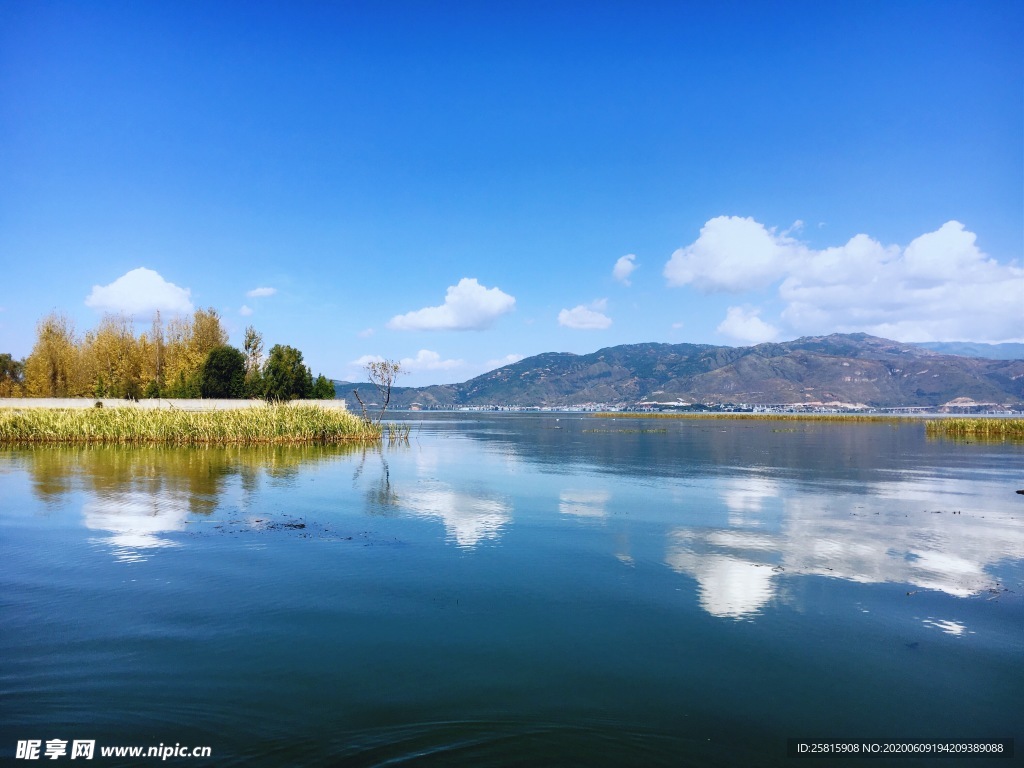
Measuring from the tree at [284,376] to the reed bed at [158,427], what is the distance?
15972 mm

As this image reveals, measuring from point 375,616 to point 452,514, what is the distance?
7924 millimetres

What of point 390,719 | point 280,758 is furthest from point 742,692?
point 280,758

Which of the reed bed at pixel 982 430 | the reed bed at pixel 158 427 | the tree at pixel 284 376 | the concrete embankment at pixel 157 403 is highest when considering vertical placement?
the tree at pixel 284 376

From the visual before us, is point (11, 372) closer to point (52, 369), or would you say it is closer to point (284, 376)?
point (52, 369)

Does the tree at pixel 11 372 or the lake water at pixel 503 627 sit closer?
the lake water at pixel 503 627

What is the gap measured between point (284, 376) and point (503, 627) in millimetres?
54601

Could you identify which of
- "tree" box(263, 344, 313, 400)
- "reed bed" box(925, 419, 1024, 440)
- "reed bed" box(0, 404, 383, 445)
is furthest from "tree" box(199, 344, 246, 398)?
"reed bed" box(925, 419, 1024, 440)

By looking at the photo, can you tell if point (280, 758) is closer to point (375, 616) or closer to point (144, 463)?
point (375, 616)

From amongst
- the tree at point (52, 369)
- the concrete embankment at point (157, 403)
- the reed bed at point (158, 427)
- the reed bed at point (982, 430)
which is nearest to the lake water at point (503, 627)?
the reed bed at point (158, 427)

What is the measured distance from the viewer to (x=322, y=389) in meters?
62.8

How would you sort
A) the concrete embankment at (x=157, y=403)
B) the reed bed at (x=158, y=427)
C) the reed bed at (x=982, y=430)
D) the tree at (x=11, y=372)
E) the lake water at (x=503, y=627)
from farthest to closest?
the tree at (x=11, y=372) → the reed bed at (x=982, y=430) → the concrete embankment at (x=157, y=403) → the reed bed at (x=158, y=427) → the lake water at (x=503, y=627)

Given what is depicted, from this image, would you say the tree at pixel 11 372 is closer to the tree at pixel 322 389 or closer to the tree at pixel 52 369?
the tree at pixel 52 369

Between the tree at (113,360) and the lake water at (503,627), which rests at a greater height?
the tree at (113,360)

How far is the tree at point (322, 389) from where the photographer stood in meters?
62.2
